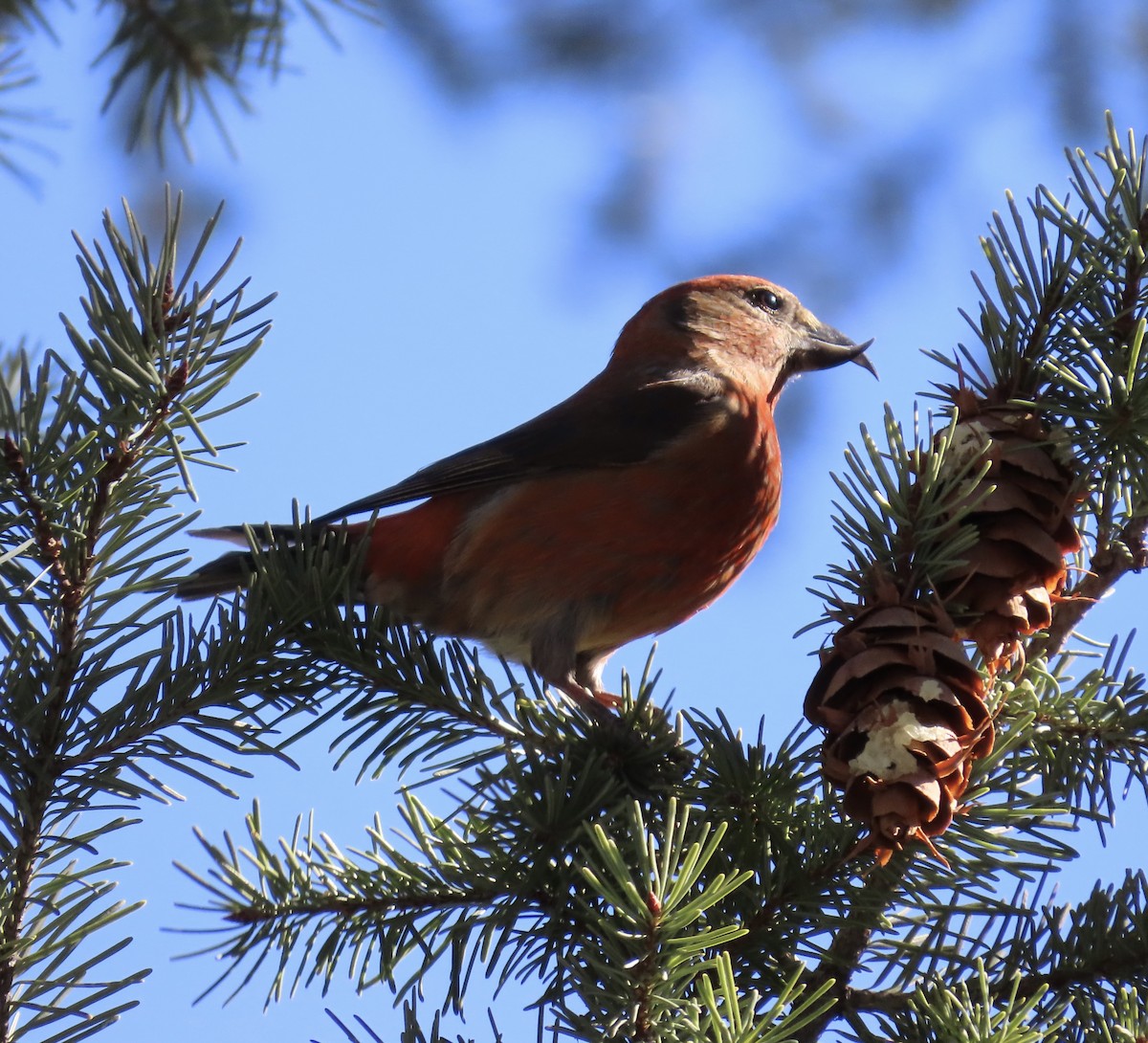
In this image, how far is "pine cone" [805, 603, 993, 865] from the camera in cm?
158

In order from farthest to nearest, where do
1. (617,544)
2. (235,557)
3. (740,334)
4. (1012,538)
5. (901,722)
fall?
(740,334) < (617,544) < (235,557) < (1012,538) < (901,722)

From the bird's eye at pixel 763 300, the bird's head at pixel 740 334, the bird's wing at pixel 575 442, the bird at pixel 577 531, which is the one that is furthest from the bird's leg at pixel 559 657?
the bird's eye at pixel 763 300

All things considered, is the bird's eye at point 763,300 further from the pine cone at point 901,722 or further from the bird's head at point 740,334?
the pine cone at point 901,722

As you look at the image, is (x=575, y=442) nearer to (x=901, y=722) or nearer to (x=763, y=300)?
(x=763, y=300)

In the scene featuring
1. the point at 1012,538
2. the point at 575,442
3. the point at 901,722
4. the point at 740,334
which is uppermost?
the point at 740,334

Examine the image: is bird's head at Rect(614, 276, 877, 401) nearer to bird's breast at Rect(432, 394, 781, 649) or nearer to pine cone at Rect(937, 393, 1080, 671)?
bird's breast at Rect(432, 394, 781, 649)

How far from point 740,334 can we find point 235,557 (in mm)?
1874

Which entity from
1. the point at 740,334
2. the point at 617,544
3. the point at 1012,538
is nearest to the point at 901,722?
the point at 1012,538

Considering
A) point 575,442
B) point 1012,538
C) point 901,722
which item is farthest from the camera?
point 575,442

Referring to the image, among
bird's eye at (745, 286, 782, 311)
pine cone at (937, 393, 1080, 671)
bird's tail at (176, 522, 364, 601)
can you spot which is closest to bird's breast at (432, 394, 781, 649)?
bird's tail at (176, 522, 364, 601)

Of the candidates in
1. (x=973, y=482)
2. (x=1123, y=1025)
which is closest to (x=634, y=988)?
(x=1123, y=1025)

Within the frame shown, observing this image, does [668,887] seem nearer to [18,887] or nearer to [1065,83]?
[18,887]

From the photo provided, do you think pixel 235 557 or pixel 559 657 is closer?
pixel 235 557

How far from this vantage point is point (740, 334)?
157 inches
